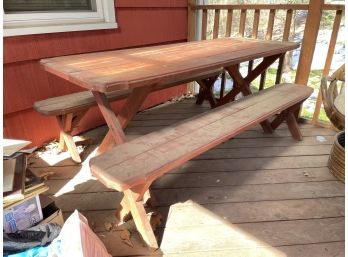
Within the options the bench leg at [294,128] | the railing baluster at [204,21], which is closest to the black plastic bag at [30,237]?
the bench leg at [294,128]

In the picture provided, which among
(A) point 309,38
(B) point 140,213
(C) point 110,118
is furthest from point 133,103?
(A) point 309,38

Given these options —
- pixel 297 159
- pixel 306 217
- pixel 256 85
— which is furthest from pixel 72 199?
pixel 256 85

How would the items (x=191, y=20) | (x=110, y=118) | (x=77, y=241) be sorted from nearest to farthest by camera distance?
(x=77, y=241) → (x=110, y=118) → (x=191, y=20)

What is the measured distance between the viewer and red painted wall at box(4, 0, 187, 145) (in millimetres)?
2059

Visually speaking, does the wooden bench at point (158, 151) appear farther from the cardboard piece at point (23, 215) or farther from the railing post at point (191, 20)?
the railing post at point (191, 20)

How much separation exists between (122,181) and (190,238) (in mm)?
618

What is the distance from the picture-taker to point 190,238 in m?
1.51

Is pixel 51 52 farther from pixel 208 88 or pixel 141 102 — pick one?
pixel 208 88

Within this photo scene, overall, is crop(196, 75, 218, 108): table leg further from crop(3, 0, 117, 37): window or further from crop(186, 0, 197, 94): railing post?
crop(3, 0, 117, 37): window

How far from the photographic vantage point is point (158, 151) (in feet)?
4.37

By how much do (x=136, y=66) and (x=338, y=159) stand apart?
150 centimetres

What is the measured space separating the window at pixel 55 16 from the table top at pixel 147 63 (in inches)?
18.2

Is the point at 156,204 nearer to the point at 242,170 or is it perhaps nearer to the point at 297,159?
the point at 242,170

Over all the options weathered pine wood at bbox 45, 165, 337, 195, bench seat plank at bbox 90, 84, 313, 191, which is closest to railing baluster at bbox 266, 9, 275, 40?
bench seat plank at bbox 90, 84, 313, 191
